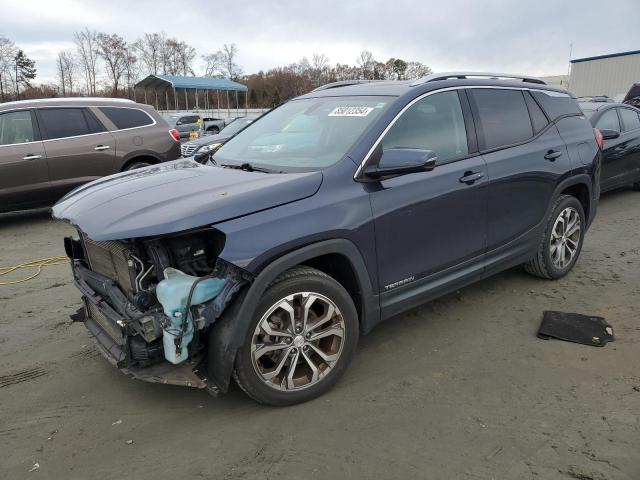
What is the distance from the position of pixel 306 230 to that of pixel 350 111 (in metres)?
1.21

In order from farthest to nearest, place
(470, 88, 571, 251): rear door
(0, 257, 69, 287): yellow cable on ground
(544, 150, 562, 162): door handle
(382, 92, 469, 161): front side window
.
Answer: (0, 257, 69, 287): yellow cable on ground → (544, 150, 562, 162): door handle → (470, 88, 571, 251): rear door → (382, 92, 469, 161): front side window

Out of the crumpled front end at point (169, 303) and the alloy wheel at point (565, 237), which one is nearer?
the crumpled front end at point (169, 303)

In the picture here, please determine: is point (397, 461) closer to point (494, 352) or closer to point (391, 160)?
point (494, 352)

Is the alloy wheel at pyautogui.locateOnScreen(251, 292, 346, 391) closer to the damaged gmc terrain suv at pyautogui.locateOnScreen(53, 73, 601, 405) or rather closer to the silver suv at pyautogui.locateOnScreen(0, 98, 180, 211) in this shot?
the damaged gmc terrain suv at pyautogui.locateOnScreen(53, 73, 601, 405)

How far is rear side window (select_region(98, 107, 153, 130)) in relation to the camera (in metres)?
8.56

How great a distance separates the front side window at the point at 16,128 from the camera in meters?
7.60

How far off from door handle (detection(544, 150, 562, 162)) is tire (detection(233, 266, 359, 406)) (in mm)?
2520

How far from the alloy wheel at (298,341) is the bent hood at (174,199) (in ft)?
1.94

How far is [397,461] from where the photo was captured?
100.0 inches

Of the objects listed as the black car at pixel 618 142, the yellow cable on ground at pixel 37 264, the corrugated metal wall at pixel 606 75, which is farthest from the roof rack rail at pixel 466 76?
the corrugated metal wall at pixel 606 75

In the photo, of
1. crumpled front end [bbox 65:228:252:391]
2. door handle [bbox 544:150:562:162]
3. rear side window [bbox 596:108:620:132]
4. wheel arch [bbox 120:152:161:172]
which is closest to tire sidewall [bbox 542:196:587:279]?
door handle [bbox 544:150:562:162]

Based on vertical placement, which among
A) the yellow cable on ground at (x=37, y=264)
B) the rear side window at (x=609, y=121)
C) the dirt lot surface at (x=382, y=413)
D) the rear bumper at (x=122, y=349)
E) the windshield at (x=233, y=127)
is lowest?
the dirt lot surface at (x=382, y=413)

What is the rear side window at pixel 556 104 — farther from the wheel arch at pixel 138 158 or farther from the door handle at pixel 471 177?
the wheel arch at pixel 138 158

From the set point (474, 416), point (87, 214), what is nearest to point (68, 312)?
point (87, 214)
